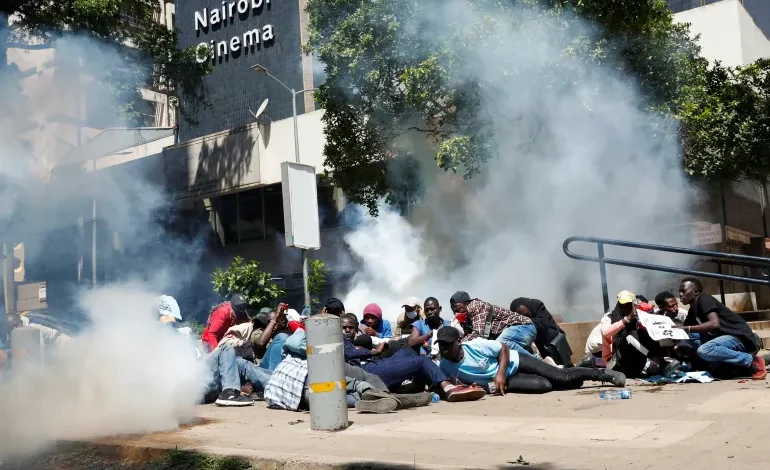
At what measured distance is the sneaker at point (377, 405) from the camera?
23.3ft

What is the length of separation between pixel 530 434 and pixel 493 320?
303 cm

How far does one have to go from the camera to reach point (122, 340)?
8094 mm

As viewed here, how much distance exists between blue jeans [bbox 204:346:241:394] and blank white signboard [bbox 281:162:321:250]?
2.06 metres

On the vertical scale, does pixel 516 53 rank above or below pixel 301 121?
below

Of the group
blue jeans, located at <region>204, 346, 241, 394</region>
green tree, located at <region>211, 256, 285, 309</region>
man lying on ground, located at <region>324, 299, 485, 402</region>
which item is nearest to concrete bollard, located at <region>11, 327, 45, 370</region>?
blue jeans, located at <region>204, 346, 241, 394</region>

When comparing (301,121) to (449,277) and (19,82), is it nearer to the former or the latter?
(449,277)

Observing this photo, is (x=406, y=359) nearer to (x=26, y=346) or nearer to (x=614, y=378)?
(x=614, y=378)

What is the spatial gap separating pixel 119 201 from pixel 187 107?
16.1 metres

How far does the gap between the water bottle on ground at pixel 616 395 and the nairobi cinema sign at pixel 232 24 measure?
89.9 feet

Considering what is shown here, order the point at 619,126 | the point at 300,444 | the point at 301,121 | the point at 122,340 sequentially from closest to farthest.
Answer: the point at 300,444 → the point at 122,340 → the point at 619,126 → the point at 301,121

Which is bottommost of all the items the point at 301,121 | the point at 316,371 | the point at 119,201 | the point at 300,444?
the point at 300,444

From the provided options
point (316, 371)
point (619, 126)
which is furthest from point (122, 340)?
point (619, 126)

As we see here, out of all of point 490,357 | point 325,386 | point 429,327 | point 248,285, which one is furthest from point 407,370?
point 248,285

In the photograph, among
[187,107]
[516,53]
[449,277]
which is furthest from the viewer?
[187,107]
